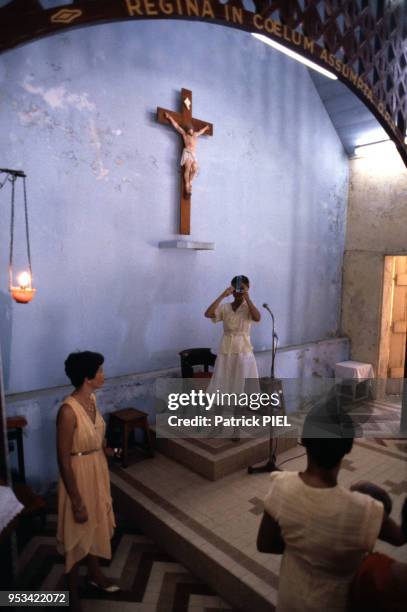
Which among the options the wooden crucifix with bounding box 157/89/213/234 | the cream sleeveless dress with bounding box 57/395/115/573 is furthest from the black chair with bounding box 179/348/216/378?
the cream sleeveless dress with bounding box 57/395/115/573

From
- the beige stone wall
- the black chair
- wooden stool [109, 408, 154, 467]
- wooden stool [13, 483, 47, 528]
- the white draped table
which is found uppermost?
the beige stone wall

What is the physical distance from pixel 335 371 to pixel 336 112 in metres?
5.08

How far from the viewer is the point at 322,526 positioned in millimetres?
1662

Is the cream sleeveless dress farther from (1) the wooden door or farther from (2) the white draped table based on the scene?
(1) the wooden door

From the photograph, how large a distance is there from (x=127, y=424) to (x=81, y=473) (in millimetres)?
2061

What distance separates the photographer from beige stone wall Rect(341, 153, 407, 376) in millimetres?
8328

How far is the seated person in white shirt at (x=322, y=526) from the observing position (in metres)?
1.65

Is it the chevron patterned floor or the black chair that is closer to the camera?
the chevron patterned floor

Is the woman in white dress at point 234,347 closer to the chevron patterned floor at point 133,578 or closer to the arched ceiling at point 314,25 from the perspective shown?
the chevron patterned floor at point 133,578

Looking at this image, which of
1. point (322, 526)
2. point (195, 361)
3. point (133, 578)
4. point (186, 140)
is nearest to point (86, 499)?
point (133, 578)

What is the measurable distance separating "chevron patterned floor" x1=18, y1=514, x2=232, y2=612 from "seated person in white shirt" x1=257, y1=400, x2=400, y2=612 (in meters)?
2.02

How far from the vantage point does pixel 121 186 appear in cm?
554

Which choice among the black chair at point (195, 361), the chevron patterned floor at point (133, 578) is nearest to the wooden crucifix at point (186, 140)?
the black chair at point (195, 361)

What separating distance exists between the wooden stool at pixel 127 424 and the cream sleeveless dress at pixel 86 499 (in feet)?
6.08
